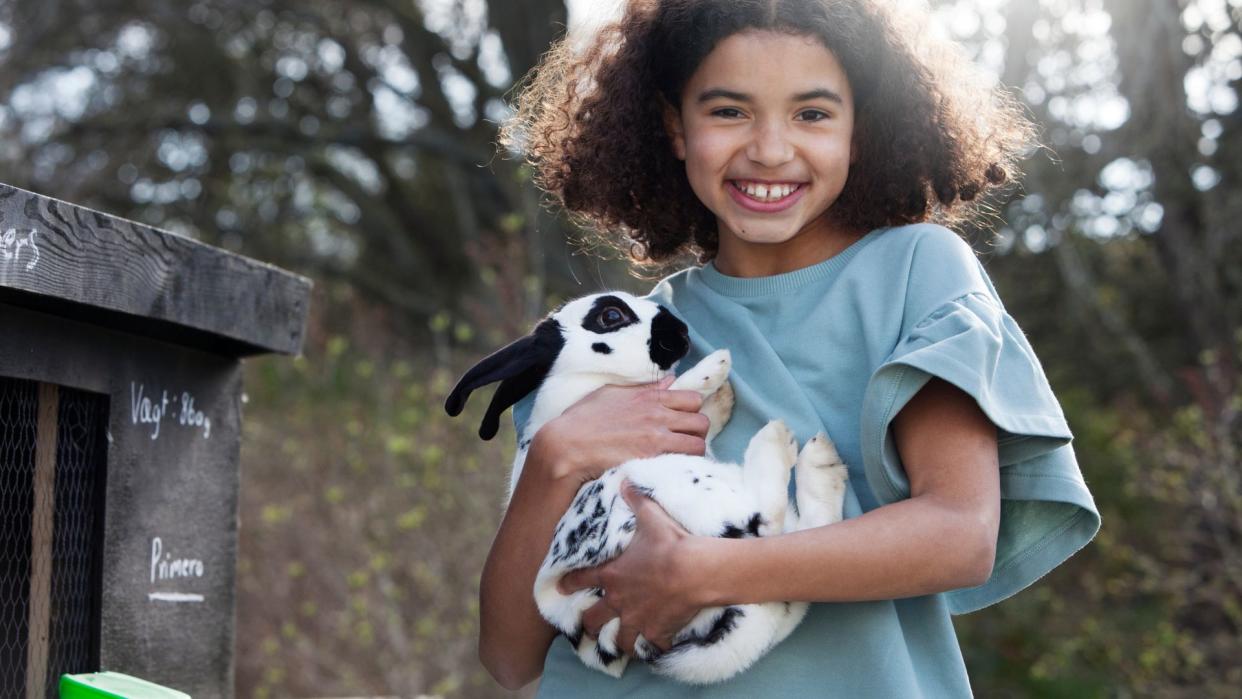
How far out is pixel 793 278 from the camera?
225 centimetres

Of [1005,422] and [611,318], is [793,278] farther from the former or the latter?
[1005,422]

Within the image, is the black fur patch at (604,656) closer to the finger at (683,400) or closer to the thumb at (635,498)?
the thumb at (635,498)

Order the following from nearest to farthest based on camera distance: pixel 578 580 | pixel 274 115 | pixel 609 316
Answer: pixel 578 580, pixel 609 316, pixel 274 115

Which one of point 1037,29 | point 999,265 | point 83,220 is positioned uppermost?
point 1037,29

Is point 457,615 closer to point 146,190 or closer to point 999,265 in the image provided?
point 999,265

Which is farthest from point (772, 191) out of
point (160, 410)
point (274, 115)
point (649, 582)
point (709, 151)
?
point (274, 115)

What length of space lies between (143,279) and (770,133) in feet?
3.56

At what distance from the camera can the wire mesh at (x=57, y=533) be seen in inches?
87.7

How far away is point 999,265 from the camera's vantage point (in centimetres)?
769

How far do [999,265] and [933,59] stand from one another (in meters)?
5.58

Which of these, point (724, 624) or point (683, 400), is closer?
point (724, 624)

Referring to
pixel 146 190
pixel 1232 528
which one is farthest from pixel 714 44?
pixel 146 190

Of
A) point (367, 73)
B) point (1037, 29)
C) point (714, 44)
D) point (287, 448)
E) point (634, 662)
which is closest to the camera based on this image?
point (634, 662)

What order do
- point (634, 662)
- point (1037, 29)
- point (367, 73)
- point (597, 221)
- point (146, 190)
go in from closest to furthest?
point (634, 662)
point (597, 221)
point (1037, 29)
point (146, 190)
point (367, 73)
